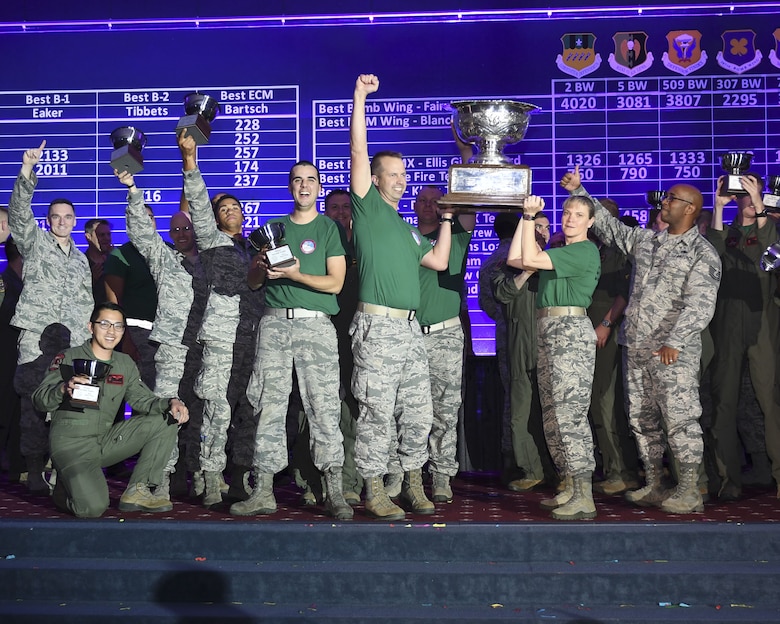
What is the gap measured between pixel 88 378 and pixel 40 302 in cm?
119

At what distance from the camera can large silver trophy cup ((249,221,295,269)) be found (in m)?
4.84

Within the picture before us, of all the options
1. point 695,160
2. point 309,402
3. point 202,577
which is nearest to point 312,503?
point 309,402

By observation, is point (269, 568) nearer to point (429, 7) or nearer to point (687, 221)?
point (687, 221)

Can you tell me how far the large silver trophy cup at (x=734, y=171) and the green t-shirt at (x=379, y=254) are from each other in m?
1.79

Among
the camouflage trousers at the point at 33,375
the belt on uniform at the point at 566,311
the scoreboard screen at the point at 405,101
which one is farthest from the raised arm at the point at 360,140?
the scoreboard screen at the point at 405,101

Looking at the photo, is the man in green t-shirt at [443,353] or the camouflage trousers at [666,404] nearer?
the camouflage trousers at [666,404]

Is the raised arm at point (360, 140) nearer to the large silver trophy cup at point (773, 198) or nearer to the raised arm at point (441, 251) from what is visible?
the raised arm at point (441, 251)

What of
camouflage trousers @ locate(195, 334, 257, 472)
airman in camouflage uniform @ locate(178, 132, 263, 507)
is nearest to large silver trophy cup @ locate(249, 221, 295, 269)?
airman in camouflage uniform @ locate(178, 132, 263, 507)

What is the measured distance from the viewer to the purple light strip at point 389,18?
7766 millimetres

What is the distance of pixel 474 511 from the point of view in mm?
5203

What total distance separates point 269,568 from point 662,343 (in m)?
2.22

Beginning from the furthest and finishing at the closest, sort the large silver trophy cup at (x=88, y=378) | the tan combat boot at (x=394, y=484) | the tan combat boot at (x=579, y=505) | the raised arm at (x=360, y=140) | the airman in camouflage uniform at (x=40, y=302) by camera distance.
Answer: the airman in camouflage uniform at (x=40, y=302)
the tan combat boot at (x=394, y=484)
the large silver trophy cup at (x=88, y=378)
the tan combat boot at (x=579, y=505)
the raised arm at (x=360, y=140)

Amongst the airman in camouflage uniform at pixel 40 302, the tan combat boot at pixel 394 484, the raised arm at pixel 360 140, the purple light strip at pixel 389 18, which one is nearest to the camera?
the raised arm at pixel 360 140

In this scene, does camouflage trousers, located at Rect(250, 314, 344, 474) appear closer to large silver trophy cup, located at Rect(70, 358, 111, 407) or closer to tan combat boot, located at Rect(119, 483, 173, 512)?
tan combat boot, located at Rect(119, 483, 173, 512)
